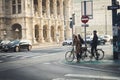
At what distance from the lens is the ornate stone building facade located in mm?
71062

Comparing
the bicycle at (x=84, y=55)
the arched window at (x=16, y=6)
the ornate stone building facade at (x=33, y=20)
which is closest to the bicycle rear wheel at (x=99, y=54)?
the bicycle at (x=84, y=55)

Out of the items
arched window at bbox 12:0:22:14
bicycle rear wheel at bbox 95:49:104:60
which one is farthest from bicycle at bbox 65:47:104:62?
arched window at bbox 12:0:22:14

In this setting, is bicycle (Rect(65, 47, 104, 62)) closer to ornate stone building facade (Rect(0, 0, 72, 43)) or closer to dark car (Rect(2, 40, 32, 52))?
dark car (Rect(2, 40, 32, 52))

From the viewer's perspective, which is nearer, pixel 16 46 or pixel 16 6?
pixel 16 46

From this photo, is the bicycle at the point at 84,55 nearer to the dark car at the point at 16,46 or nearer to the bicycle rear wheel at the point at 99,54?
the bicycle rear wheel at the point at 99,54

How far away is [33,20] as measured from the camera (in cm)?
7312

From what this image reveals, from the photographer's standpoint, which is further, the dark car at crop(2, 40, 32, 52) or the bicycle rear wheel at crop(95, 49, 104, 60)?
the dark car at crop(2, 40, 32, 52)

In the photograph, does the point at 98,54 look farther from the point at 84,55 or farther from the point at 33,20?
the point at 33,20

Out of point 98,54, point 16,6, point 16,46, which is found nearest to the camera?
point 98,54

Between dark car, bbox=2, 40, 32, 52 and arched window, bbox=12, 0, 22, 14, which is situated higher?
arched window, bbox=12, 0, 22, 14

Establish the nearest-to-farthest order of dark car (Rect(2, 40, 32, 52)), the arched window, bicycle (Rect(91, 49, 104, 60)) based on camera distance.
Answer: bicycle (Rect(91, 49, 104, 60)) → dark car (Rect(2, 40, 32, 52)) → the arched window

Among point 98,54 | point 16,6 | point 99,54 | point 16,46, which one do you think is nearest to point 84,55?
point 98,54

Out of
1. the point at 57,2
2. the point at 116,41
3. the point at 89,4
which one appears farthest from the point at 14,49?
the point at 57,2

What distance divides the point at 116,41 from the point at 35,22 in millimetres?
51603
